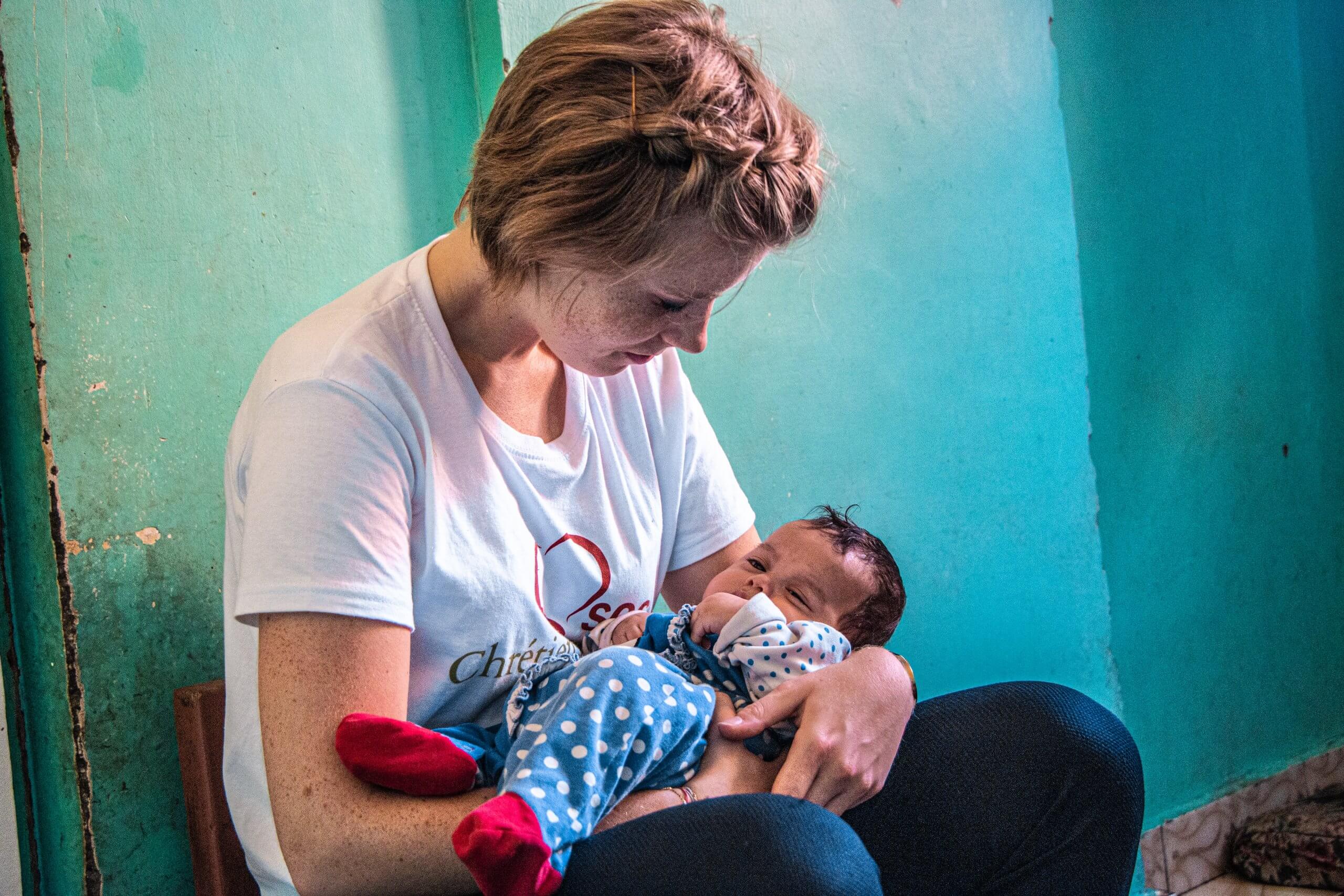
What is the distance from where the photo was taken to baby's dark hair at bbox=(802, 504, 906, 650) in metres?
1.47

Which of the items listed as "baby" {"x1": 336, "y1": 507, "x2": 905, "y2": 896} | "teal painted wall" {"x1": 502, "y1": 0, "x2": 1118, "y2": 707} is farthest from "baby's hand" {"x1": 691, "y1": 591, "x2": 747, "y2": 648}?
"teal painted wall" {"x1": 502, "y1": 0, "x2": 1118, "y2": 707}

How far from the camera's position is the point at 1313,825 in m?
2.45

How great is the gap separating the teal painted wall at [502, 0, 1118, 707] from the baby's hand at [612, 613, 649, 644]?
59 cm

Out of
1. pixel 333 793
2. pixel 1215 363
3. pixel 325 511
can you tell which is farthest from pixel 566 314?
pixel 1215 363

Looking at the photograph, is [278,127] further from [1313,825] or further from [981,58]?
[1313,825]

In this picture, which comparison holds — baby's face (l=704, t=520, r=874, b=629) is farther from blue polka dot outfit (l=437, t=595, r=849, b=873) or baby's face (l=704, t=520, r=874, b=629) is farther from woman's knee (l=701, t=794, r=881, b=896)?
woman's knee (l=701, t=794, r=881, b=896)

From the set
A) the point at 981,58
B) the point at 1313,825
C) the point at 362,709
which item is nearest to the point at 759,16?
the point at 981,58

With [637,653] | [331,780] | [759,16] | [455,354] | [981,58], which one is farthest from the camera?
[981,58]

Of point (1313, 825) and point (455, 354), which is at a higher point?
point (455, 354)

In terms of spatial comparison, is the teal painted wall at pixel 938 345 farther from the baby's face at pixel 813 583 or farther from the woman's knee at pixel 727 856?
the woman's knee at pixel 727 856

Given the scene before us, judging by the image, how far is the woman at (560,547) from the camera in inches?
39.0

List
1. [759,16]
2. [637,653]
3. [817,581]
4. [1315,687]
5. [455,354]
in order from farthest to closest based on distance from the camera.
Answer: [1315,687], [759,16], [817,581], [455,354], [637,653]

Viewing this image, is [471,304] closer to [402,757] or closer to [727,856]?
[402,757]

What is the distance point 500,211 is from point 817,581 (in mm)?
664
